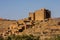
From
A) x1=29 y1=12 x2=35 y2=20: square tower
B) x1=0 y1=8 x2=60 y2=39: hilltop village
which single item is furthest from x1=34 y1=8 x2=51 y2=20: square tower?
x1=29 y1=12 x2=35 y2=20: square tower

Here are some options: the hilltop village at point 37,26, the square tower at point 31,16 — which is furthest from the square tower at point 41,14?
the square tower at point 31,16

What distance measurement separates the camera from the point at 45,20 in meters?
57.8

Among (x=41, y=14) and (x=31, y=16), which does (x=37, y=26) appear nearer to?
(x=41, y=14)

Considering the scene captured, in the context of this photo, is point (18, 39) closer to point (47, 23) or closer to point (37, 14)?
point (47, 23)

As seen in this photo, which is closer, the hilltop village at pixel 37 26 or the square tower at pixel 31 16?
the hilltop village at pixel 37 26

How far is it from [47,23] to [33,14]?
26.6ft

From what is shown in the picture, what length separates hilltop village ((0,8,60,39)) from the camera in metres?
49.9

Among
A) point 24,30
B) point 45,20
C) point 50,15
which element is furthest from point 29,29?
point 50,15

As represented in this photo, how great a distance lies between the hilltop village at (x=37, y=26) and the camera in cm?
4988

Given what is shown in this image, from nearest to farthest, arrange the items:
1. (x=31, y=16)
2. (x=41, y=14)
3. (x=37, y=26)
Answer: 1. (x=37, y=26)
2. (x=41, y=14)
3. (x=31, y=16)

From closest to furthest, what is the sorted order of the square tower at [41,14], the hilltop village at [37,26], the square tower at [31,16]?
the hilltop village at [37,26] → the square tower at [41,14] → the square tower at [31,16]

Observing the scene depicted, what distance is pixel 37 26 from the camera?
2109 inches

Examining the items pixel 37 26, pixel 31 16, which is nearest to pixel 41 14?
pixel 31 16

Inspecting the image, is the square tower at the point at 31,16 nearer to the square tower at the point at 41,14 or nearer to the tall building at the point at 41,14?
the tall building at the point at 41,14
